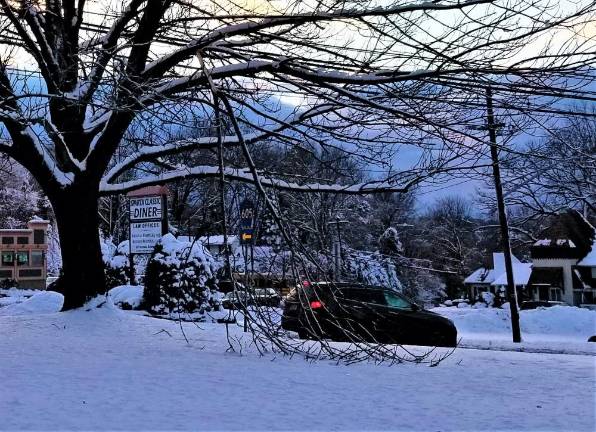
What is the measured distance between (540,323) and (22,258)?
28.2 meters

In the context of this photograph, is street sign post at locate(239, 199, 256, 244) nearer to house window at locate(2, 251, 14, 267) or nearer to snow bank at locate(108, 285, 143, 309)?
snow bank at locate(108, 285, 143, 309)

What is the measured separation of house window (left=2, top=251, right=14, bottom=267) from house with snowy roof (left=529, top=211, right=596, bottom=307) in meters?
31.8

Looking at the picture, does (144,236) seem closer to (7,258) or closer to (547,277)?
(7,258)

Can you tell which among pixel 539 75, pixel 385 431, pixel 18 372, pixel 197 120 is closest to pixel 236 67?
pixel 197 120

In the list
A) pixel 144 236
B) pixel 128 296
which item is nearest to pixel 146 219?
pixel 144 236

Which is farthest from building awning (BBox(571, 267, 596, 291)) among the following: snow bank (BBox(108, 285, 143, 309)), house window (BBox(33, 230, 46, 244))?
house window (BBox(33, 230, 46, 244))

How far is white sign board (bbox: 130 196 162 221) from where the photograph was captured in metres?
15.9

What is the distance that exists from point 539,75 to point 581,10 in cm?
82

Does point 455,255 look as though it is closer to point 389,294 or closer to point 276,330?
point 389,294

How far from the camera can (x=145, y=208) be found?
16250 mm

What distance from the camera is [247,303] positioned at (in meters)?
7.02

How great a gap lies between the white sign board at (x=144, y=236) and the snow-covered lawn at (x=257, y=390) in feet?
26.7

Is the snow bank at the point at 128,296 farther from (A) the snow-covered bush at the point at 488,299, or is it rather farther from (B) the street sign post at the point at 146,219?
(A) the snow-covered bush at the point at 488,299

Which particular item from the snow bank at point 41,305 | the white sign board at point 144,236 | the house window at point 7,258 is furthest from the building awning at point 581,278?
the snow bank at point 41,305
